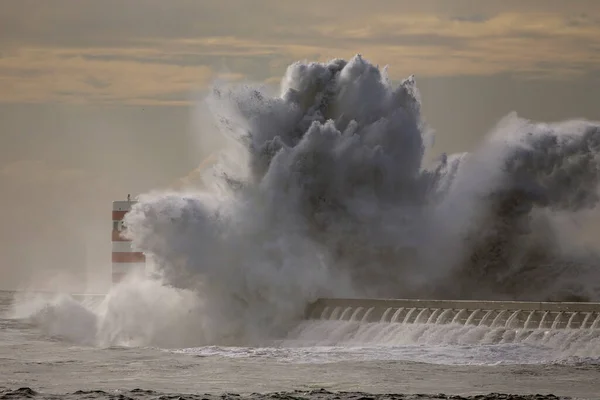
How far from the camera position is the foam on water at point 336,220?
30.4 meters

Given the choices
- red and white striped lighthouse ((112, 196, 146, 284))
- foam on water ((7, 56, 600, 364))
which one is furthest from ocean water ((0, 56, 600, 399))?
red and white striped lighthouse ((112, 196, 146, 284))

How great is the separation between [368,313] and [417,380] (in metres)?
6.77

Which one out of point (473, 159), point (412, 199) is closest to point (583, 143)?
point (473, 159)

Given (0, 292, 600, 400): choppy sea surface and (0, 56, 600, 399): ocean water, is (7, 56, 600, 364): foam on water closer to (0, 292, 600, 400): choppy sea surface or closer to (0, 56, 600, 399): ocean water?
(0, 56, 600, 399): ocean water

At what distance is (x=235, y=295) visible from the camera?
30500mm

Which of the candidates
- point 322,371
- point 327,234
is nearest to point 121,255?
point 327,234

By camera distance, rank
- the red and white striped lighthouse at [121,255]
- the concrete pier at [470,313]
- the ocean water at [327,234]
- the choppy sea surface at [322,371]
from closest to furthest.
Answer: the choppy sea surface at [322,371]
the concrete pier at [470,313]
the ocean water at [327,234]
the red and white striped lighthouse at [121,255]

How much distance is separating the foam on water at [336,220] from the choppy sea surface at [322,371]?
278 cm

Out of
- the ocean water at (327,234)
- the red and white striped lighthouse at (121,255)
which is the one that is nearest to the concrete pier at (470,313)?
the ocean water at (327,234)

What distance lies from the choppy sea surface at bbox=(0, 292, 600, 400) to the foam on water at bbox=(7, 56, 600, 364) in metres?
2.78

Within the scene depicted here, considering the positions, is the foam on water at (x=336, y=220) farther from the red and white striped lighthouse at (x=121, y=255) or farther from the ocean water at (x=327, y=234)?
the red and white striped lighthouse at (x=121, y=255)

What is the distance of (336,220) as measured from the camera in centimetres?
3291

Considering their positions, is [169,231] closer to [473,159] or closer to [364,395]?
[473,159]

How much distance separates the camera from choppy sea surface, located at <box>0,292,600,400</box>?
62.2 feet
